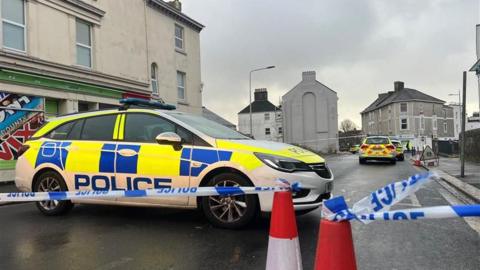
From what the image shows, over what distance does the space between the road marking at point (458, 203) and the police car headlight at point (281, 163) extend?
8.31 ft

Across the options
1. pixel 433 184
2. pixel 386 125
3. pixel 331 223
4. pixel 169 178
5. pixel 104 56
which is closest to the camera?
pixel 331 223

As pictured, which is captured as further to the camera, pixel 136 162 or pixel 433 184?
pixel 433 184

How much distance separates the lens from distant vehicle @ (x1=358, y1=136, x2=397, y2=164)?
22.6m

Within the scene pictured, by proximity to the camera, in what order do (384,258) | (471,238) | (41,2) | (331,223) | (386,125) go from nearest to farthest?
1. (331,223)
2. (384,258)
3. (471,238)
4. (41,2)
5. (386,125)

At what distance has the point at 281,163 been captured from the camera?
548 cm

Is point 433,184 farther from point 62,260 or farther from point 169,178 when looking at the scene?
point 62,260

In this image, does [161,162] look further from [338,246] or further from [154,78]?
[154,78]

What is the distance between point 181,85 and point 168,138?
19601mm

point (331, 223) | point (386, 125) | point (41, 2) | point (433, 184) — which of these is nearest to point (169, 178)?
point (331, 223)

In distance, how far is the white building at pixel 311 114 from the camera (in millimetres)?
51188

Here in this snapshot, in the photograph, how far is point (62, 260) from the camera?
455cm

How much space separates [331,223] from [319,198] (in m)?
3.23

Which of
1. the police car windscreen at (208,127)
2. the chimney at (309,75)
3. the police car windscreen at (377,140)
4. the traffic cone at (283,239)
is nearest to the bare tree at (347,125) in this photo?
the chimney at (309,75)

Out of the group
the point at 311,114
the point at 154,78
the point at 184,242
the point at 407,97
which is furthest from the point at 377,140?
the point at 407,97
